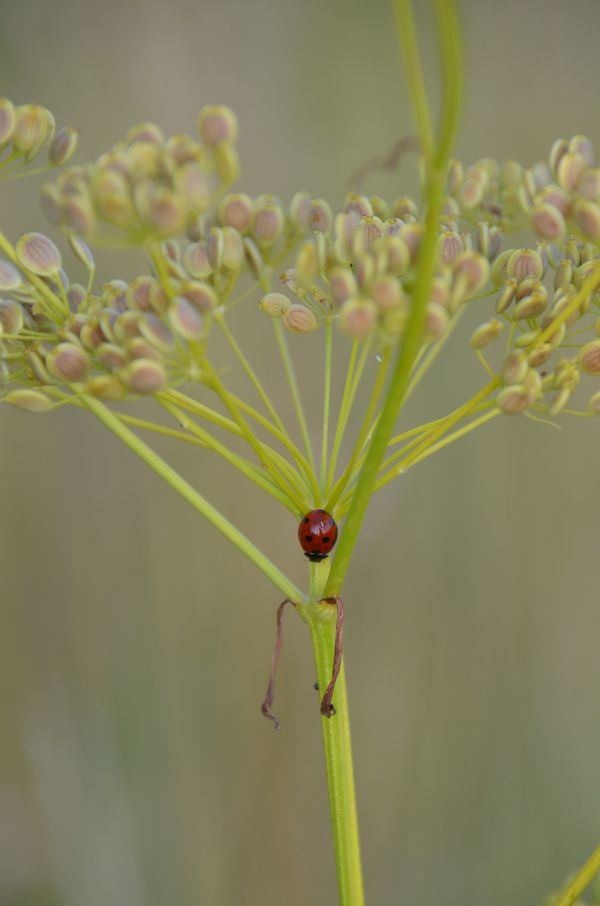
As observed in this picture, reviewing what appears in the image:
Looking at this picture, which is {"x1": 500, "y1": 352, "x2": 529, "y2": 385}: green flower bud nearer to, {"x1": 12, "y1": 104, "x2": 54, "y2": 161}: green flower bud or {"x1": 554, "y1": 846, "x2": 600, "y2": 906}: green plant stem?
{"x1": 554, "y1": 846, "x2": 600, "y2": 906}: green plant stem

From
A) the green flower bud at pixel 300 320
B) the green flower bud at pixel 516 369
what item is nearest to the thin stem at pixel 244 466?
the green flower bud at pixel 300 320

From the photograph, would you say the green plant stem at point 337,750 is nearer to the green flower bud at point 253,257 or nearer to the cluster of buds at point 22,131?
the green flower bud at point 253,257

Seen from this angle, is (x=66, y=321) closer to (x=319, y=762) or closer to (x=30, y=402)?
(x=30, y=402)

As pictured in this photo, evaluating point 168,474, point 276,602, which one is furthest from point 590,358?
point 276,602

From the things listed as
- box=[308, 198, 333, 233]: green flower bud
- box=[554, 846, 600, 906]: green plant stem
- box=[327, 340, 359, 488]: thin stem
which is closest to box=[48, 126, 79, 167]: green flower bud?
box=[308, 198, 333, 233]: green flower bud

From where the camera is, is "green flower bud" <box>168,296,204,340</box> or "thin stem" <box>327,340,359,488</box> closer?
"green flower bud" <box>168,296,204,340</box>

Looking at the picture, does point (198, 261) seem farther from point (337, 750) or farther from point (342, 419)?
point (337, 750)
